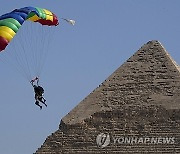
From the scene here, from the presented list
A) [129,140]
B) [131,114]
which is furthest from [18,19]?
[131,114]

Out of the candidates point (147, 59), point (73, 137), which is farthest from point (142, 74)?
point (73, 137)

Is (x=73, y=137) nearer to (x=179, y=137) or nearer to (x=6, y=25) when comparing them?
(x=179, y=137)

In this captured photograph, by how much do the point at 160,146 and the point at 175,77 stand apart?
11.2ft

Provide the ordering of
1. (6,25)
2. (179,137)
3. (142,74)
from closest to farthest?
(6,25) → (179,137) → (142,74)

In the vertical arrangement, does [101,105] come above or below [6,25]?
below

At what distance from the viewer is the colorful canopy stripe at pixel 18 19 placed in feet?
128

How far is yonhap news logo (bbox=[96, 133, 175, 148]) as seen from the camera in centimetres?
4553

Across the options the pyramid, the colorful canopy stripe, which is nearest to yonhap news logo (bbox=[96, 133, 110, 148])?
the pyramid

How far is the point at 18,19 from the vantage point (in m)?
39.5

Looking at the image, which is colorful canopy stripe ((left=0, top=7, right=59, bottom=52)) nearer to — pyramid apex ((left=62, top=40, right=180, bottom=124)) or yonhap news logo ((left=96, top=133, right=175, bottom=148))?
yonhap news logo ((left=96, top=133, right=175, bottom=148))

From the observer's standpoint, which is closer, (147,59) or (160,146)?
(160,146)

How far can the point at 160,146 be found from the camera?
149 ft

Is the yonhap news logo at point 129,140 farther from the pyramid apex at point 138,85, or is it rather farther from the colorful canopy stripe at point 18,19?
the colorful canopy stripe at point 18,19

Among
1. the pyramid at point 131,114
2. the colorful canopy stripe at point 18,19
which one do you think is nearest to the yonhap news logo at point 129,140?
the pyramid at point 131,114
